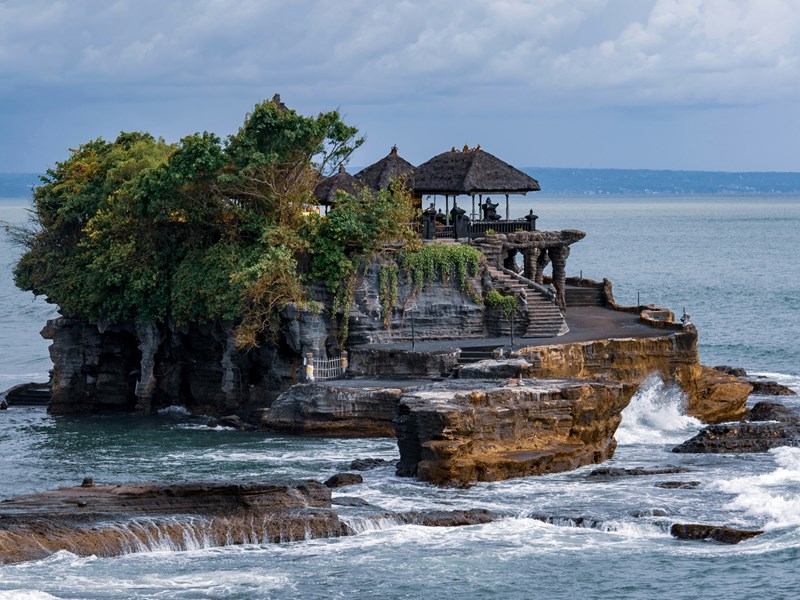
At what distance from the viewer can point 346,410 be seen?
2080 inches

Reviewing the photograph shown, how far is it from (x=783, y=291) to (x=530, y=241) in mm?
55606

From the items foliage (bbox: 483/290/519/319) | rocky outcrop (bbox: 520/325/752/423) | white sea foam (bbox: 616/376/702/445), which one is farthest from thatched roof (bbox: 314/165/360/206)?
white sea foam (bbox: 616/376/702/445)

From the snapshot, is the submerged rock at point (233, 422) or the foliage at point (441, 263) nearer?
the submerged rock at point (233, 422)

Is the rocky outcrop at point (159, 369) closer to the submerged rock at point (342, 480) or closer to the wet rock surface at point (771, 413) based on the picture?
the submerged rock at point (342, 480)

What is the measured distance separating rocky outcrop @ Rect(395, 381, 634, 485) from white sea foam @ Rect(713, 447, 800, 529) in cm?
488

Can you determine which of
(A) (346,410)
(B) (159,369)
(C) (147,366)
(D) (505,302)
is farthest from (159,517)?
(B) (159,369)

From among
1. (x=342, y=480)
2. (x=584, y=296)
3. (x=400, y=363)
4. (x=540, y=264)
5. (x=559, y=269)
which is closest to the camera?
(x=342, y=480)

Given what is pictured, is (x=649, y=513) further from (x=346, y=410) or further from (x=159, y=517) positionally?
(x=346, y=410)

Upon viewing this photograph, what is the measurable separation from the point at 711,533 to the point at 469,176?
25085mm

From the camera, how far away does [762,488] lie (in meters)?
44.4

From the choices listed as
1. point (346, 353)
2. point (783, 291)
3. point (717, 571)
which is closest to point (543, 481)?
point (717, 571)

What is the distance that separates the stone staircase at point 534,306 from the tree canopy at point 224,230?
4.29 metres

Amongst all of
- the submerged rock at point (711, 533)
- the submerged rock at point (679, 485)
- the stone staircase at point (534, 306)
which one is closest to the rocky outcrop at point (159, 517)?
the submerged rock at point (711, 533)

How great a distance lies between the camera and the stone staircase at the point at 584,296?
68.6 metres
